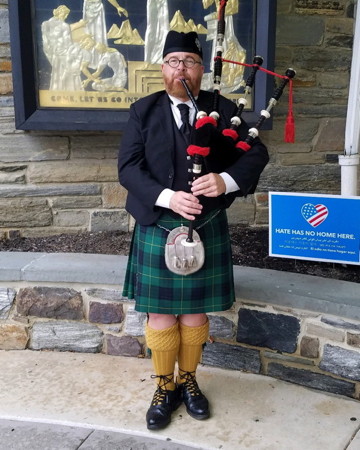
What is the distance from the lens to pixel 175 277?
2113mm

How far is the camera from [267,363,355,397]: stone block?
2.42 m

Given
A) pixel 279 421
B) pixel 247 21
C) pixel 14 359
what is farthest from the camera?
pixel 247 21

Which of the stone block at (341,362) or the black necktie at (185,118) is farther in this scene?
the stone block at (341,362)

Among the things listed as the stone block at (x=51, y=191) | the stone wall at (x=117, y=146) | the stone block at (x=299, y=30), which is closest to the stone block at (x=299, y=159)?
the stone wall at (x=117, y=146)

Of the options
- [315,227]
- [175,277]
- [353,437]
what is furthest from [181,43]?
[353,437]

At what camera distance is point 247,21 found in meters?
3.35

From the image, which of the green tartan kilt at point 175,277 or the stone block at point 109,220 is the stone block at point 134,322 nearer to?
the green tartan kilt at point 175,277

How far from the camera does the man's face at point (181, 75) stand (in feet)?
6.44

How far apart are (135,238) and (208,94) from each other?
2.14ft

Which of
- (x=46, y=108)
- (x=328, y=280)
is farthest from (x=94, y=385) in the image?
(x=46, y=108)

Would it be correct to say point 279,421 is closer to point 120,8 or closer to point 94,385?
point 94,385

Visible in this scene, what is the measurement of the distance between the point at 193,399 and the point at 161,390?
14 cm

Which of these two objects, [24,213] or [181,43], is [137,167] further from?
[24,213]

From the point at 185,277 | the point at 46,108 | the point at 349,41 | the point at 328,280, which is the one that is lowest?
the point at 328,280
